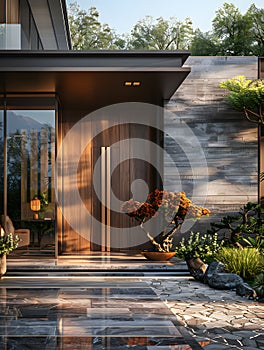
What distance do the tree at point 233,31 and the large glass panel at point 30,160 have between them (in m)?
16.8

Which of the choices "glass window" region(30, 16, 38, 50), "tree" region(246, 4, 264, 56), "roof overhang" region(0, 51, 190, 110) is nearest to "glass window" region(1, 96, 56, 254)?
"roof overhang" region(0, 51, 190, 110)

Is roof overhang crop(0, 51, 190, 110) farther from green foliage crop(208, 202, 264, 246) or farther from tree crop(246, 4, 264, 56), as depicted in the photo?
tree crop(246, 4, 264, 56)

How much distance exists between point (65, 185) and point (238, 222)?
141 inches

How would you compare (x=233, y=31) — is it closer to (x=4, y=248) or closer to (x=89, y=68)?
(x=89, y=68)

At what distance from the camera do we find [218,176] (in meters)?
11.1

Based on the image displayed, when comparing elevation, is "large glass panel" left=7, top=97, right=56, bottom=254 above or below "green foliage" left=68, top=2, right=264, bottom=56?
below

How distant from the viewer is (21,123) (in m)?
10.3

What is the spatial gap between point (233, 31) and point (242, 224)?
17.4 metres

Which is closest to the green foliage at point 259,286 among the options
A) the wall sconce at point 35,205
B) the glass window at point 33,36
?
the wall sconce at point 35,205

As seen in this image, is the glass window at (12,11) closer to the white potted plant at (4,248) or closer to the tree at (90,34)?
the white potted plant at (4,248)

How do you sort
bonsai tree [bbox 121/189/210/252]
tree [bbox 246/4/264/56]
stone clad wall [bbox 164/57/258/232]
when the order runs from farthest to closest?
tree [bbox 246/4/264/56]
stone clad wall [bbox 164/57/258/232]
bonsai tree [bbox 121/189/210/252]

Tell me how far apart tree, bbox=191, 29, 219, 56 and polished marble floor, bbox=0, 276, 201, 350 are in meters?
18.9

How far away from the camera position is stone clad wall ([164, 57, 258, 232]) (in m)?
11.1

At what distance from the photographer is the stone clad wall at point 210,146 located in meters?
11.1
